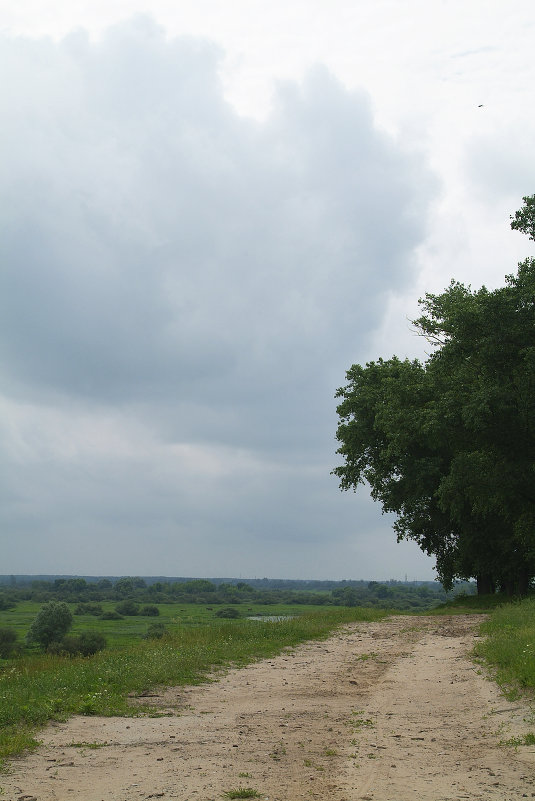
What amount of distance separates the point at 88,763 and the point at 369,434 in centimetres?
2861

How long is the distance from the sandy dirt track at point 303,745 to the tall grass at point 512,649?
47cm

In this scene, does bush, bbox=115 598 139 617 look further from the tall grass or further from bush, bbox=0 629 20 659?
the tall grass

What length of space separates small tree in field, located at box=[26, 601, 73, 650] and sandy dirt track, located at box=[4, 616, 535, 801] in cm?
3694

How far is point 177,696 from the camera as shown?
37.5 feet

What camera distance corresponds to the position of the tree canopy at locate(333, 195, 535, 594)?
2425cm

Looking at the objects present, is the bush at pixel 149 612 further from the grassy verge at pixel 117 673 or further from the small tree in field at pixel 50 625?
the grassy verge at pixel 117 673

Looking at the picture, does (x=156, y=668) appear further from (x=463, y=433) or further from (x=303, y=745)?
(x=463, y=433)

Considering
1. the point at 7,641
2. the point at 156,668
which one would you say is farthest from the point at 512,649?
the point at 7,641

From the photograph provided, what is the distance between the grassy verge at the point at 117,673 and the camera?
366 inches

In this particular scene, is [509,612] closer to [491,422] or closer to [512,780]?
[491,422]

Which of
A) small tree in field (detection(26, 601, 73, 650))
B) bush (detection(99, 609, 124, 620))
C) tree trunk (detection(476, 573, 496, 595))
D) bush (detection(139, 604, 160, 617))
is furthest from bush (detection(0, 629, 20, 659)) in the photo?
bush (detection(139, 604, 160, 617))

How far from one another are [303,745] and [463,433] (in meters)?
21.9

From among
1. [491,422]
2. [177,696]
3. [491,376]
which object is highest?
[491,376]

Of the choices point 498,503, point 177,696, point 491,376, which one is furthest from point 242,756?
point 498,503
